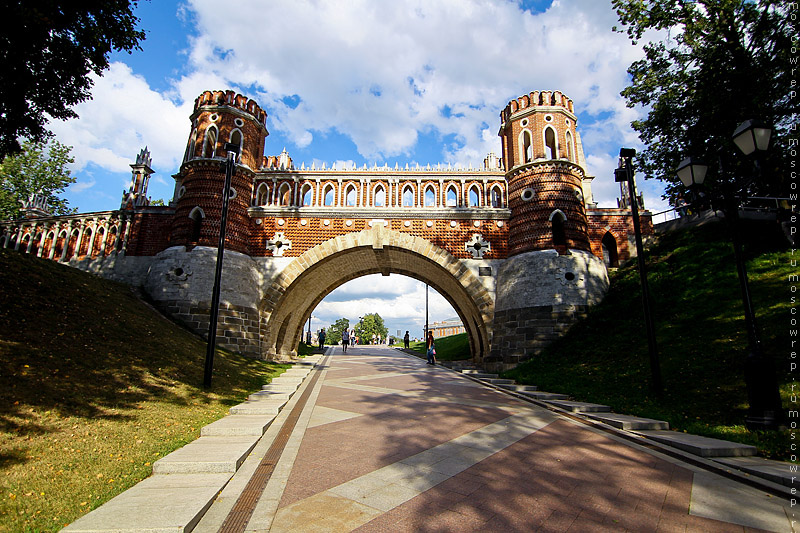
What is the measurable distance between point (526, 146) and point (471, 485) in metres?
17.1

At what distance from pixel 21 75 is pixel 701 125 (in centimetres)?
2378

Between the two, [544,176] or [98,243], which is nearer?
[544,176]

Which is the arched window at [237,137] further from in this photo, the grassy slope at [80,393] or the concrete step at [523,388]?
the concrete step at [523,388]

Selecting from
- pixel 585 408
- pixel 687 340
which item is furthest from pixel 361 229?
pixel 687 340

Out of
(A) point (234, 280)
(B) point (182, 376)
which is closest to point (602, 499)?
(B) point (182, 376)

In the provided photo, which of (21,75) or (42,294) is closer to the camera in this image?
(42,294)

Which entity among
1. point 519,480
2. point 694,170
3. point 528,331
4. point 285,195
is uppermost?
point 285,195

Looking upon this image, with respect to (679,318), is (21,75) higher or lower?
higher

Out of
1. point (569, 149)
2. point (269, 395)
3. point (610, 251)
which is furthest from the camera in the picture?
point (610, 251)

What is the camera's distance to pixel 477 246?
17703mm

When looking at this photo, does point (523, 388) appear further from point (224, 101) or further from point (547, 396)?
point (224, 101)

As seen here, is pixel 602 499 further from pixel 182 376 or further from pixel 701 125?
pixel 701 125

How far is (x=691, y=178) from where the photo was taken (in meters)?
6.86

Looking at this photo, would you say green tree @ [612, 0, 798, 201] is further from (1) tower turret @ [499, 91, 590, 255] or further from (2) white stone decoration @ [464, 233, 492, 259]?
(2) white stone decoration @ [464, 233, 492, 259]
